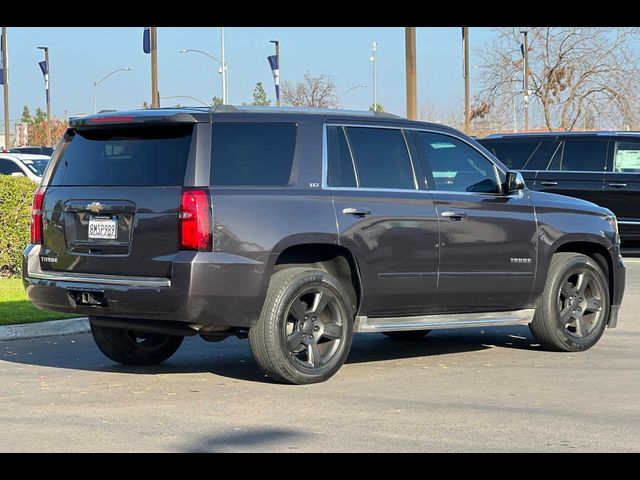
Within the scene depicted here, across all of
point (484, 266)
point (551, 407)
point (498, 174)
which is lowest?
point (551, 407)

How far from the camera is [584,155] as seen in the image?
19219 millimetres

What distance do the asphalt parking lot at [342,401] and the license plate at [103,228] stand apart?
107 cm

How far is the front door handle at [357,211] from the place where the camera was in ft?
28.4

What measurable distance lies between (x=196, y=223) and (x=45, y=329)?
391cm

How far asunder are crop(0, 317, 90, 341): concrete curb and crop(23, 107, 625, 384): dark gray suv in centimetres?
196

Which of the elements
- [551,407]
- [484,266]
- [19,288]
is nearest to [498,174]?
[484,266]

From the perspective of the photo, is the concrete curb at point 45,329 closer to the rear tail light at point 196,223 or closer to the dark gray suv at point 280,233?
the dark gray suv at point 280,233

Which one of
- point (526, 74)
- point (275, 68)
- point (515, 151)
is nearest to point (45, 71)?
point (275, 68)

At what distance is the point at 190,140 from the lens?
831 centimetres

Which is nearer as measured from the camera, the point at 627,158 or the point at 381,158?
the point at 381,158

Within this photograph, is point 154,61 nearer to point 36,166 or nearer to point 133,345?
point 36,166

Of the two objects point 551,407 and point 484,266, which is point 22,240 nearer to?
point 484,266

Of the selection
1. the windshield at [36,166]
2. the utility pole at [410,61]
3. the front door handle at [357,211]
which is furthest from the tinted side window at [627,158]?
the windshield at [36,166]
